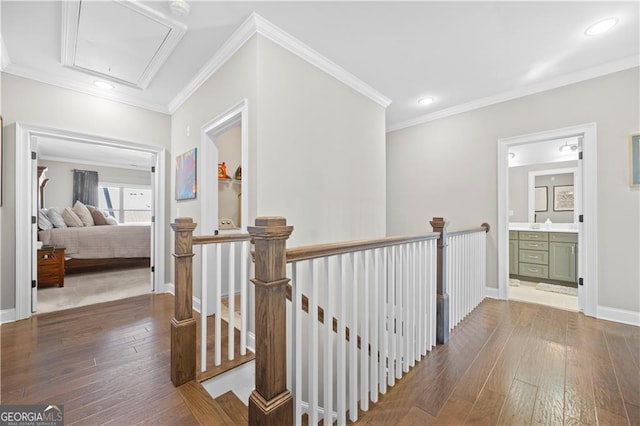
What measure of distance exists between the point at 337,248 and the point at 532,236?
438 centimetres

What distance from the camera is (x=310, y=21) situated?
2064 mm

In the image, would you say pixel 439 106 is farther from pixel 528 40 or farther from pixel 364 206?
pixel 364 206

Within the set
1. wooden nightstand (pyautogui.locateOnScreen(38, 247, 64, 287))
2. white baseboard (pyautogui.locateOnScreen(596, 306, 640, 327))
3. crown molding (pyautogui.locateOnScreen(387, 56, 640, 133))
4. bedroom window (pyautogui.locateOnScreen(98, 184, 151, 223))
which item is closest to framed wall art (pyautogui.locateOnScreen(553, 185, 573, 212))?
crown molding (pyautogui.locateOnScreen(387, 56, 640, 133))

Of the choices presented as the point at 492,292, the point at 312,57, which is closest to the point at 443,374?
the point at 492,292

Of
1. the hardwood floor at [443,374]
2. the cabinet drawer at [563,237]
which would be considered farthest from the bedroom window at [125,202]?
the cabinet drawer at [563,237]

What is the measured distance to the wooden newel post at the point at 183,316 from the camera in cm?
160

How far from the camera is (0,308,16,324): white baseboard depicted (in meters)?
2.54

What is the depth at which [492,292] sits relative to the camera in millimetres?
3279

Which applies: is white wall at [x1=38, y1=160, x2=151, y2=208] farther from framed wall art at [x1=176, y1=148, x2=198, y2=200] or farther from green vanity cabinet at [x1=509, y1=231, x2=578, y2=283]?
green vanity cabinet at [x1=509, y1=231, x2=578, y2=283]

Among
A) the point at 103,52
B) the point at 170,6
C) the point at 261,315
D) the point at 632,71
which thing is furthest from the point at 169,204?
the point at 632,71

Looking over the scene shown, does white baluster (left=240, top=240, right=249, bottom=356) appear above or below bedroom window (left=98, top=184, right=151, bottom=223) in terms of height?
below

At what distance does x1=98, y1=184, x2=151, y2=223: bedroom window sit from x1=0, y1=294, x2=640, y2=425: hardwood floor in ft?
20.5

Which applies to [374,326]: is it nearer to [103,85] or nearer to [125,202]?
[103,85]

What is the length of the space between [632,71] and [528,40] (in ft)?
3.84
